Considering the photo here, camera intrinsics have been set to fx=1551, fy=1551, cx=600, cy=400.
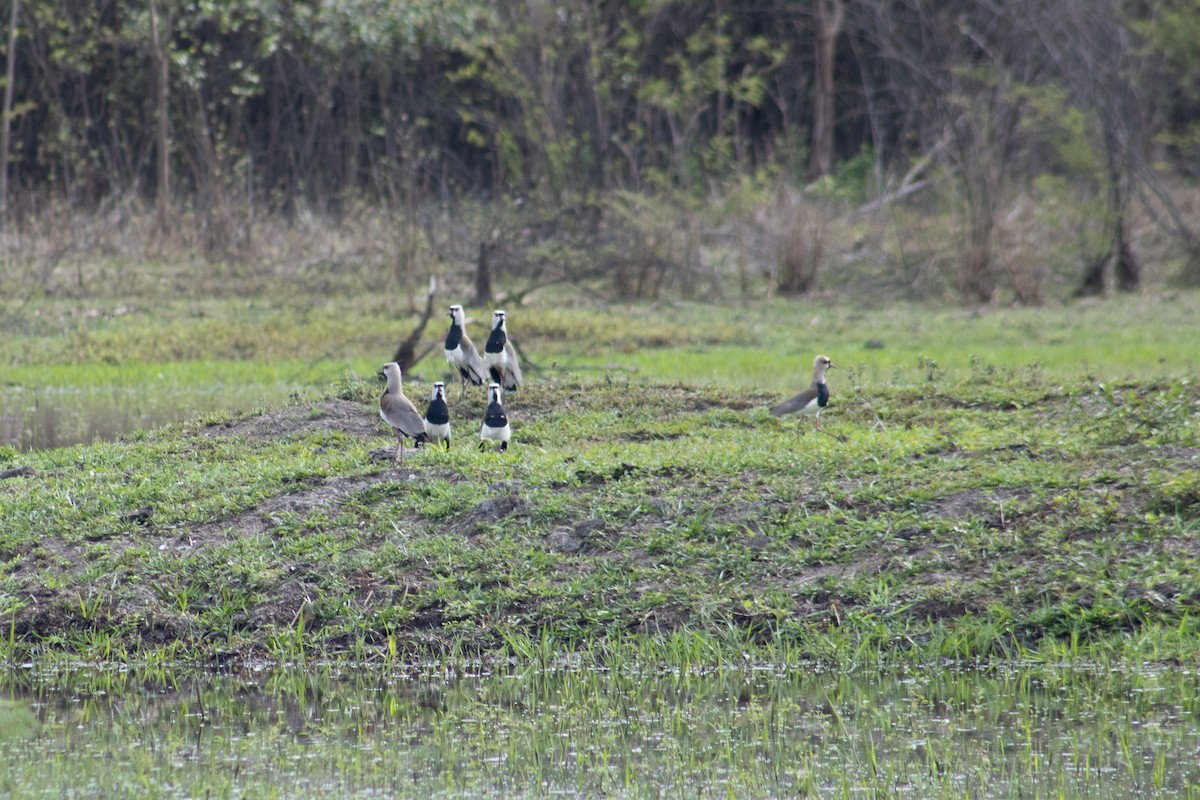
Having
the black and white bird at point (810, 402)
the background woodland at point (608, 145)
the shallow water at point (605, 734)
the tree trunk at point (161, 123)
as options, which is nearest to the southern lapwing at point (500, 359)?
the black and white bird at point (810, 402)

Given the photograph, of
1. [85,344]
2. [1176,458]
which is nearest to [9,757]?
[1176,458]

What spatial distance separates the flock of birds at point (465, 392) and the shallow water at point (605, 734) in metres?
2.39

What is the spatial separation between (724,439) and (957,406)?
196cm

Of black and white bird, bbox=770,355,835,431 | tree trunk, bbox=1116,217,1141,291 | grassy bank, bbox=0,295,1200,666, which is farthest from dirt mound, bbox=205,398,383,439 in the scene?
tree trunk, bbox=1116,217,1141,291

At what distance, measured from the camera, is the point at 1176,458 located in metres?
8.32

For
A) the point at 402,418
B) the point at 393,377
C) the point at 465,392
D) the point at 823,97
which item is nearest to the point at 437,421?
the point at 402,418

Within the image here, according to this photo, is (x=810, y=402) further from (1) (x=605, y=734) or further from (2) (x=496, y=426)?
(1) (x=605, y=734)

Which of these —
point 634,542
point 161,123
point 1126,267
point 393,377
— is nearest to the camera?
point 634,542

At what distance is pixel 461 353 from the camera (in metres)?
11.2

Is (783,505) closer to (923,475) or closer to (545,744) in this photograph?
(923,475)

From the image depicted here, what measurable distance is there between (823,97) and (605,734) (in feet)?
88.4

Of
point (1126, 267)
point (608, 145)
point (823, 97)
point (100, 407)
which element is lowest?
point (100, 407)

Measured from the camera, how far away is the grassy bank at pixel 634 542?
7.12 metres

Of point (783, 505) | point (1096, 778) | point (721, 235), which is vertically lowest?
point (1096, 778)
